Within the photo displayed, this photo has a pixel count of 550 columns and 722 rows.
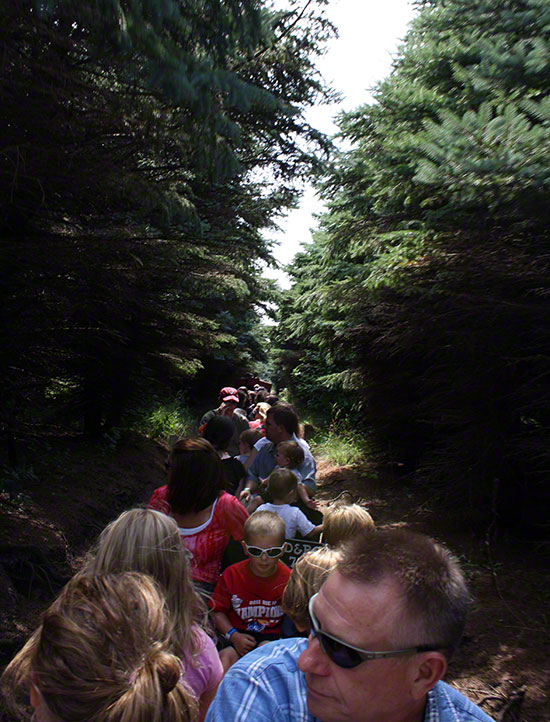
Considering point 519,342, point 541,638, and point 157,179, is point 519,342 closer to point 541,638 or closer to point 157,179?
point 541,638

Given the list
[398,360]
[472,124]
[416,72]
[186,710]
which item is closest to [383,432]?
[398,360]

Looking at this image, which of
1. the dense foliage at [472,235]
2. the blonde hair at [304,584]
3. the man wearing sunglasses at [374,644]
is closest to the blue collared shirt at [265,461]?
the dense foliage at [472,235]

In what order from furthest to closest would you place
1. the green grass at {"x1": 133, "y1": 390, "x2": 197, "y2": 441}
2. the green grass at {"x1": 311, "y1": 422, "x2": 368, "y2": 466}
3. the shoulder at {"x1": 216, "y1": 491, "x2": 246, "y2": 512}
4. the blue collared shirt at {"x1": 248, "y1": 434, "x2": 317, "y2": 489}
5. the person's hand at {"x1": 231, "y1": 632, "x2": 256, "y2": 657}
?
the green grass at {"x1": 133, "y1": 390, "x2": 197, "y2": 441} < the green grass at {"x1": 311, "y1": 422, "x2": 368, "y2": 466} < the blue collared shirt at {"x1": 248, "y1": 434, "x2": 317, "y2": 489} < the shoulder at {"x1": 216, "y1": 491, "x2": 246, "y2": 512} < the person's hand at {"x1": 231, "y1": 632, "x2": 256, "y2": 657}

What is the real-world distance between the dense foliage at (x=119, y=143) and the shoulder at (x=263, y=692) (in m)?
3.48

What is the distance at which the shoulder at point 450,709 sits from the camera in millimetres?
1465

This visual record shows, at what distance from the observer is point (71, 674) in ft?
4.67

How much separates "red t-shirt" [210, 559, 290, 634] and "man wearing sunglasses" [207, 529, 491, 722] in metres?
1.85

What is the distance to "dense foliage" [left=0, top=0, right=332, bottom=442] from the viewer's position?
154 inches

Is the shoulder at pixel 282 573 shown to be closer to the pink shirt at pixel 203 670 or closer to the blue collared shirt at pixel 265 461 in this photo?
the pink shirt at pixel 203 670

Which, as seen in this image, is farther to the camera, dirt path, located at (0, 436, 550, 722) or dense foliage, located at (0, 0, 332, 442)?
dirt path, located at (0, 436, 550, 722)

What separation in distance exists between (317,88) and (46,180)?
3923 mm

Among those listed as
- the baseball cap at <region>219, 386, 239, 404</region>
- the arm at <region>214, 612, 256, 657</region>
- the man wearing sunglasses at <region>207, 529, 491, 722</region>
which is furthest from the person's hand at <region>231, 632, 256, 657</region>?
the baseball cap at <region>219, 386, 239, 404</region>

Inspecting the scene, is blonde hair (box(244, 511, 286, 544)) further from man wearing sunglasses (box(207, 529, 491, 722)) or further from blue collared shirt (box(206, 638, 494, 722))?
man wearing sunglasses (box(207, 529, 491, 722))

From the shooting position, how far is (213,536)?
11.7ft
